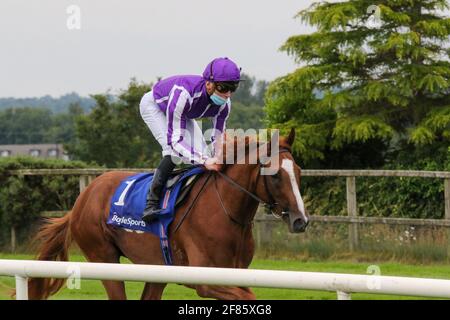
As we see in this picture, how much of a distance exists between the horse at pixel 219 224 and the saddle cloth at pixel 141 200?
51mm

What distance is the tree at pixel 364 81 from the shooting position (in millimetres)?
14008

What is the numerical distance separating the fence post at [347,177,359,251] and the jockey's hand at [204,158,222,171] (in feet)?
20.0

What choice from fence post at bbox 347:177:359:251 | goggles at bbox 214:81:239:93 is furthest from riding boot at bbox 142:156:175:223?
fence post at bbox 347:177:359:251

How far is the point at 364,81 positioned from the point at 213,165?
359 inches

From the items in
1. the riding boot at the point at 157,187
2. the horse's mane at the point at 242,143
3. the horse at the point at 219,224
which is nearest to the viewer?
the horse at the point at 219,224

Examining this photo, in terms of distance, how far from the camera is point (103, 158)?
2845cm

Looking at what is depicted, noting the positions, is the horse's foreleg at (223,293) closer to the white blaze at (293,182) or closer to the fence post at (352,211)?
the white blaze at (293,182)

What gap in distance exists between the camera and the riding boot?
6133 mm

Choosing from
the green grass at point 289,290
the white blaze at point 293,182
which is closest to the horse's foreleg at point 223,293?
the white blaze at point 293,182

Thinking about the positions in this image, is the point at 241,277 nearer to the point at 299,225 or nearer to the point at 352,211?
the point at 299,225

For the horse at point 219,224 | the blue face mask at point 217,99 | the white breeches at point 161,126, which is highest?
the blue face mask at point 217,99

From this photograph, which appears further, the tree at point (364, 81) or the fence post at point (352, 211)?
the tree at point (364, 81)

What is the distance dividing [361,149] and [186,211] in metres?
9.33
